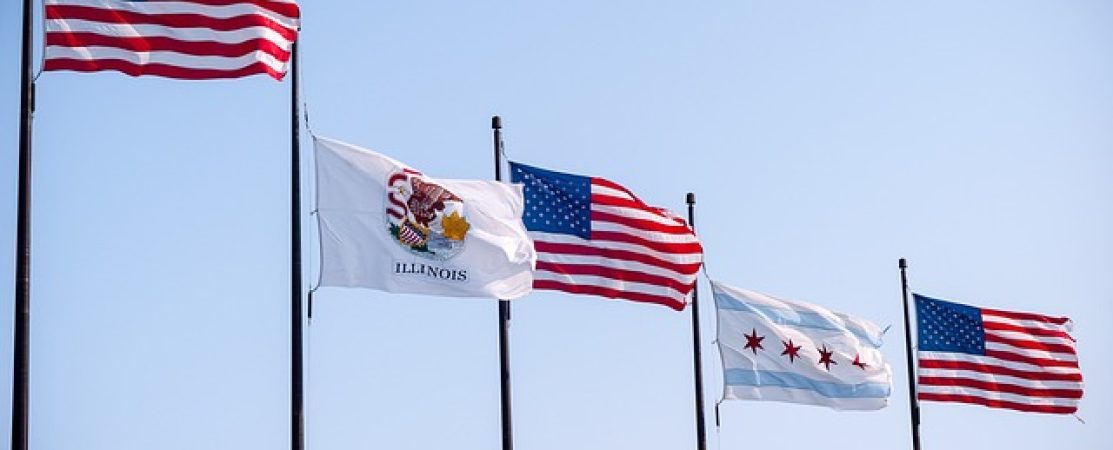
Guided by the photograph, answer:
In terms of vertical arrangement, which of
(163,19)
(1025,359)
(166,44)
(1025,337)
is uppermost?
(163,19)

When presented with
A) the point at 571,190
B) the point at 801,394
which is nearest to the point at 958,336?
the point at 801,394

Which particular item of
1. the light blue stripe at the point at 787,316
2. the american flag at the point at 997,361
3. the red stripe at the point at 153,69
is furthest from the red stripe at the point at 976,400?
the red stripe at the point at 153,69

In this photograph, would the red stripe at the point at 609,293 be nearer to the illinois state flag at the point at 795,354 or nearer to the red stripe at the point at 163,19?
the illinois state flag at the point at 795,354

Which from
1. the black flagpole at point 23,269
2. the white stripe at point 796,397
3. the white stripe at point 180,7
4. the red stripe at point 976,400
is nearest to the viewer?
the black flagpole at point 23,269

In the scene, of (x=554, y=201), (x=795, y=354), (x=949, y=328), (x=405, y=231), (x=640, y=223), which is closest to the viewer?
(x=405, y=231)

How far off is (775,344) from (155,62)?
16.8 meters

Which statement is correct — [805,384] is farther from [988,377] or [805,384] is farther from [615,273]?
[615,273]

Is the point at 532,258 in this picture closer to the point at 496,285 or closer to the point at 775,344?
the point at 496,285

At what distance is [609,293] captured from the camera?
33.6 meters

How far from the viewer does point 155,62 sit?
26.3 metres

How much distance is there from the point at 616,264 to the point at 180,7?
984cm

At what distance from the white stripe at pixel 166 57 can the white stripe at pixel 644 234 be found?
792 cm

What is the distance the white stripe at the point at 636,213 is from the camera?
3366 cm

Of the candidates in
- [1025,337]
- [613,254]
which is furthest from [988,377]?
[613,254]
